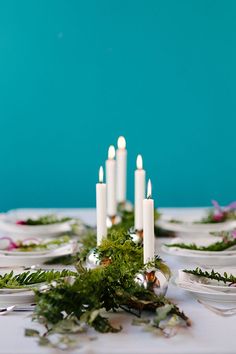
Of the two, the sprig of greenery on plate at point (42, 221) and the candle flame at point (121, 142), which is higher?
the candle flame at point (121, 142)

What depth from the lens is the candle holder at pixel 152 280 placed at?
54.1 inches

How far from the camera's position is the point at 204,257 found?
5.94 feet

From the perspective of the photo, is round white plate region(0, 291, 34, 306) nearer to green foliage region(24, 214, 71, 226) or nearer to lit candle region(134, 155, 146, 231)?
lit candle region(134, 155, 146, 231)

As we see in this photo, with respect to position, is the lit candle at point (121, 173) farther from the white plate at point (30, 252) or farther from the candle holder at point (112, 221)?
the white plate at point (30, 252)

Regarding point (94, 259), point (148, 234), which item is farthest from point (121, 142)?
point (148, 234)

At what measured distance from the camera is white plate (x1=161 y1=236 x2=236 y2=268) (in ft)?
5.91

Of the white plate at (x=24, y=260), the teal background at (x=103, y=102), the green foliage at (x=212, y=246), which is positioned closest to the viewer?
the white plate at (x=24, y=260)

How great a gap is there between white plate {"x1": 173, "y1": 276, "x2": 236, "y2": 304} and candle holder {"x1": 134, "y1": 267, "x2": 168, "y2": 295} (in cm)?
7

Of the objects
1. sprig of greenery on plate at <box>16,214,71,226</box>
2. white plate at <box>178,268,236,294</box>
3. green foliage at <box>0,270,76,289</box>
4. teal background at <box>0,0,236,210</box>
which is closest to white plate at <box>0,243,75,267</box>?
green foliage at <box>0,270,76,289</box>

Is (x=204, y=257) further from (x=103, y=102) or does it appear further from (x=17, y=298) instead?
(x=103, y=102)

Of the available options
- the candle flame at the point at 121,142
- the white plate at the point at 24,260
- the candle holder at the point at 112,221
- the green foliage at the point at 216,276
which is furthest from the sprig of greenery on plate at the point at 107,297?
the candle flame at the point at 121,142

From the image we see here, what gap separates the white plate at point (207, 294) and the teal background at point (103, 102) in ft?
9.94

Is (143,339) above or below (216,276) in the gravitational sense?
below

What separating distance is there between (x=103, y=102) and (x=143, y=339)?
11.2 feet
